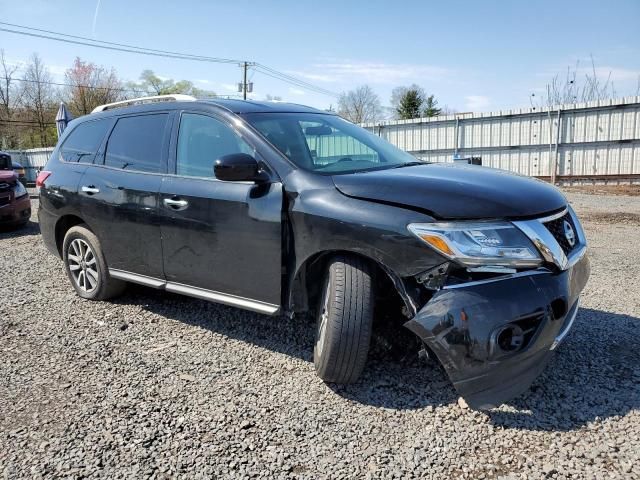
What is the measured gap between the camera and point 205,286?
346 cm

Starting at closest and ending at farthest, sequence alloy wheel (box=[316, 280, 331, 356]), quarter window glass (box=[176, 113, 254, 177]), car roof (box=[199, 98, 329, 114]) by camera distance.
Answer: alloy wheel (box=[316, 280, 331, 356])
quarter window glass (box=[176, 113, 254, 177])
car roof (box=[199, 98, 329, 114])

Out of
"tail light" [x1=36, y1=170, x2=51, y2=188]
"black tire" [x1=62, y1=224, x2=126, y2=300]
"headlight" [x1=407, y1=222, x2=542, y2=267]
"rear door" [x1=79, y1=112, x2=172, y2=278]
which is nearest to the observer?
"headlight" [x1=407, y1=222, x2=542, y2=267]

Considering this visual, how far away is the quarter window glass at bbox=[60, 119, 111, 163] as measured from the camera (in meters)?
4.44

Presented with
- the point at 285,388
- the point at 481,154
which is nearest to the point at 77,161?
the point at 285,388

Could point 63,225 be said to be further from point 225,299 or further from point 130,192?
point 225,299

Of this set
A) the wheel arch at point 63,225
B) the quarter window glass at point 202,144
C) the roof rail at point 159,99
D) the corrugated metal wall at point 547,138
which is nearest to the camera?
the quarter window glass at point 202,144

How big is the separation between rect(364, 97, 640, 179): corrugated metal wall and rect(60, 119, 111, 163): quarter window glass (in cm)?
1437

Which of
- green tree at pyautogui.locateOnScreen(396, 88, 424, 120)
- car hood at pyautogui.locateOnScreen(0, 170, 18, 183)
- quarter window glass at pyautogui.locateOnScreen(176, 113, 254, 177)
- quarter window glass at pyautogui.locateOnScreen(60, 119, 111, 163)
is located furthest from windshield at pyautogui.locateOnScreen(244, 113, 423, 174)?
green tree at pyautogui.locateOnScreen(396, 88, 424, 120)

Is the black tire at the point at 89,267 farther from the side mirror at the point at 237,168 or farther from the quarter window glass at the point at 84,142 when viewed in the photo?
the side mirror at the point at 237,168

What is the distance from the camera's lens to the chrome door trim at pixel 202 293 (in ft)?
10.3

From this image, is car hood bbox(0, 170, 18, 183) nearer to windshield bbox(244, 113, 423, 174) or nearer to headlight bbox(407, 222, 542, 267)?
windshield bbox(244, 113, 423, 174)

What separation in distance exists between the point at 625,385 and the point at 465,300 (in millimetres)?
1339

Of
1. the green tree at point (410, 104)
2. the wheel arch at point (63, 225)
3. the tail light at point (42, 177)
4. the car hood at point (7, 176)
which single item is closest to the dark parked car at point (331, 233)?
the wheel arch at point (63, 225)

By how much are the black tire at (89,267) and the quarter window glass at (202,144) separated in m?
1.37
